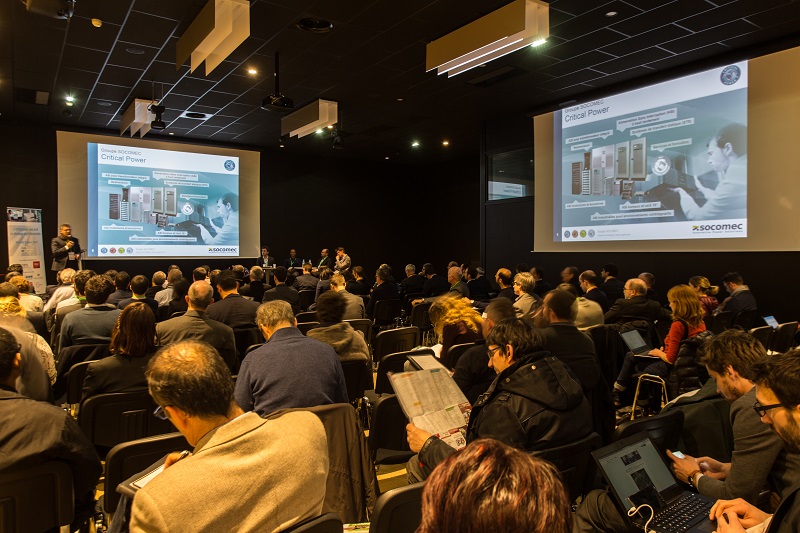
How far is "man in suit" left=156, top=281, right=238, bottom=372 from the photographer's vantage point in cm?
388

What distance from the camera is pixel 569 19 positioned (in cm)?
633

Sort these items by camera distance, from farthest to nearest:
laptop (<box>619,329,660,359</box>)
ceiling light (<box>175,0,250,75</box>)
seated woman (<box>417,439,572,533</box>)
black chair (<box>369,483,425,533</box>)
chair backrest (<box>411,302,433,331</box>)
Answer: chair backrest (<box>411,302,433,331</box>)
ceiling light (<box>175,0,250,75</box>)
laptop (<box>619,329,660,359</box>)
black chair (<box>369,483,425,533</box>)
seated woman (<box>417,439,572,533</box>)

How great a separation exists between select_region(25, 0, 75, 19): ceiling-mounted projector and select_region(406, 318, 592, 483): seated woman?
4.64 m

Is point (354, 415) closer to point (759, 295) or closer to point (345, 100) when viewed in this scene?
point (759, 295)

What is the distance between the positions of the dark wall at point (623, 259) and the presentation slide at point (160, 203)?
20.1 feet

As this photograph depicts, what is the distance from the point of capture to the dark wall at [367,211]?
14336mm

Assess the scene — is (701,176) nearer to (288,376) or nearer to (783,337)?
(783,337)

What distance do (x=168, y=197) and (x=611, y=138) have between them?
910 centimetres

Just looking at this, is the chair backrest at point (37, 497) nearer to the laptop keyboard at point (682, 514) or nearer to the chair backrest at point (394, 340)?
the laptop keyboard at point (682, 514)

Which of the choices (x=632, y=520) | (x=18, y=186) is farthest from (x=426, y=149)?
(x=632, y=520)

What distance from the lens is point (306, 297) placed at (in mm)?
8375

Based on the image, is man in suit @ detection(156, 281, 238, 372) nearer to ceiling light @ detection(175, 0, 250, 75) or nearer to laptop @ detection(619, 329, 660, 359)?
ceiling light @ detection(175, 0, 250, 75)

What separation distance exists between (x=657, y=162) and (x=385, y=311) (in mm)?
4681

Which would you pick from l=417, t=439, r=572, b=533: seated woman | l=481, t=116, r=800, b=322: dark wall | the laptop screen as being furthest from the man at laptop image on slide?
l=417, t=439, r=572, b=533: seated woman
